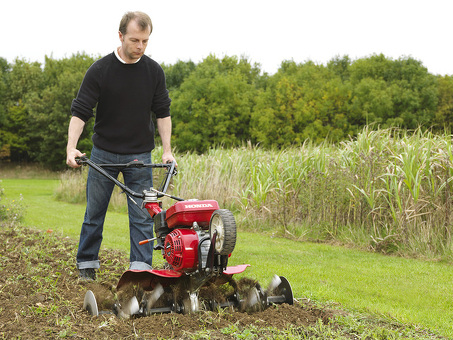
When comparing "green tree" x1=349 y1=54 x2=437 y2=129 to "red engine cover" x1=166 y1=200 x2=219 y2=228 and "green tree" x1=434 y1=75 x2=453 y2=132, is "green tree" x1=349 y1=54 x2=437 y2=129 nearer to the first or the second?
"green tree" x1=434 y1=75 x2=453 y2=132

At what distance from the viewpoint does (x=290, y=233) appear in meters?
8.37

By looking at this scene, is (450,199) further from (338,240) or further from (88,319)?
(88,319)

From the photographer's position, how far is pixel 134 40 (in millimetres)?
4062

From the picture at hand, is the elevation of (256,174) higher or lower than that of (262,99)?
lower

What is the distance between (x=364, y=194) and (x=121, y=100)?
4050mm

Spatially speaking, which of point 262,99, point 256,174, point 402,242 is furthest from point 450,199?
point 262,99

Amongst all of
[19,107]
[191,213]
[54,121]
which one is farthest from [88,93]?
[19,107]

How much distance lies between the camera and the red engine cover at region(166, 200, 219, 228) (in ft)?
11.6

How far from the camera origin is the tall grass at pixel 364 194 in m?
6.77

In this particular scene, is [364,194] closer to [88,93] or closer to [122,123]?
[122,123]

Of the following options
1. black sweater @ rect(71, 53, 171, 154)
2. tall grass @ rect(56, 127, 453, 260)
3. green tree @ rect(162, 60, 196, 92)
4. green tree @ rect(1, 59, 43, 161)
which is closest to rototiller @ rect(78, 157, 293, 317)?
black sweater @ rect(71, 53, 171, 154)

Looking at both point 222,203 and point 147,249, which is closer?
point 147,249

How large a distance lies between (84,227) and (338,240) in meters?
4.15

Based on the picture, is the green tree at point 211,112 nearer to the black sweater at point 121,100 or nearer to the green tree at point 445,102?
the green tree at point 445,102
